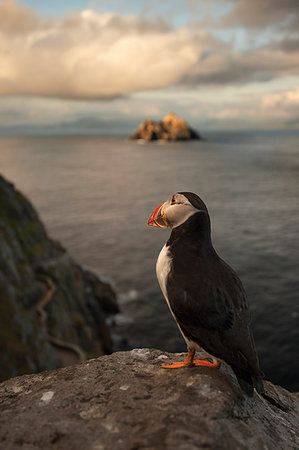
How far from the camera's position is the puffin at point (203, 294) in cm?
541

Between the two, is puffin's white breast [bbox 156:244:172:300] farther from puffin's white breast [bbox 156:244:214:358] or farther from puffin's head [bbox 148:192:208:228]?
puffin's head [bbox 148:192:208:228]

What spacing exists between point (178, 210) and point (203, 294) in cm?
142

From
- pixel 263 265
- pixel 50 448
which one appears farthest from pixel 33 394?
pixel 263 265

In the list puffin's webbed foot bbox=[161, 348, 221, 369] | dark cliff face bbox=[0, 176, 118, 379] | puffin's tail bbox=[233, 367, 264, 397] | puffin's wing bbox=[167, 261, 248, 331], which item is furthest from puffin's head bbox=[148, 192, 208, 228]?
dark cliff face bbox=[0, 176, 118, 379]

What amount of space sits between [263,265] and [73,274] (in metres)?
28.6

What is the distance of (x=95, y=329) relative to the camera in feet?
143

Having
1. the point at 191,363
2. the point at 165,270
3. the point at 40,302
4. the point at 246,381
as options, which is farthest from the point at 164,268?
the point at 40,302

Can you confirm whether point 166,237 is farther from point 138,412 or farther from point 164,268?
point 138,412

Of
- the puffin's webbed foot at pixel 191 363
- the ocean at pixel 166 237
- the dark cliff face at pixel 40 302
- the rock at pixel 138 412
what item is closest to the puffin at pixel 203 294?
the puffin's webbed foot at pixel 191 363

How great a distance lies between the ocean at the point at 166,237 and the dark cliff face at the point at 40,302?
3.88 meters

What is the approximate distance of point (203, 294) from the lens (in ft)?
18.0

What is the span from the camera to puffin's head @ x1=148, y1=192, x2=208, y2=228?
5.81 m

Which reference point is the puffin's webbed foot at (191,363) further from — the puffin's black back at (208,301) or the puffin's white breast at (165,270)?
the puffin's black back at (208,301)

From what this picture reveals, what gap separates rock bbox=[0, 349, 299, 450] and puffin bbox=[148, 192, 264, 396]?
1.61 feet
